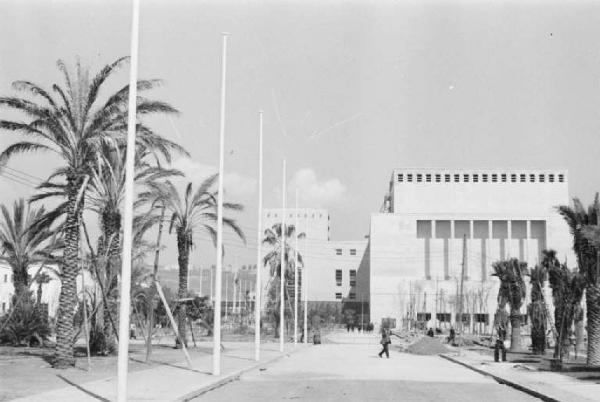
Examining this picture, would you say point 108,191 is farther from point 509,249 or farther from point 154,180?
point 509,249

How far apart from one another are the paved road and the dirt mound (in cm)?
1334

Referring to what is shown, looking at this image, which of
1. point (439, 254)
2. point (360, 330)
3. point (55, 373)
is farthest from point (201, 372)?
point (439, 254)

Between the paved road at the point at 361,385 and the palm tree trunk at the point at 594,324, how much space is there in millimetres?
4791

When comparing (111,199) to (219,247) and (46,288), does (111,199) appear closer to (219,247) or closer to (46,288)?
(219,247)

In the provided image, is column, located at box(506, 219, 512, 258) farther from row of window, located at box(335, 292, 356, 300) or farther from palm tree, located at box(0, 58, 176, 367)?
palm tree, located at box(0, 58, 176, 367)

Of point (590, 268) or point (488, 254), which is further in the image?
point (488, 254)

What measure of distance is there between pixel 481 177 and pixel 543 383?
351ft

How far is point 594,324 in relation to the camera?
29.4m

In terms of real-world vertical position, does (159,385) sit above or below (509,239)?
below

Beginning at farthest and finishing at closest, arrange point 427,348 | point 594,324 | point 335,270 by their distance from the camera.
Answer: point 335,270 < point 427,348 < point 594,324

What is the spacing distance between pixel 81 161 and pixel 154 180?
260 inches

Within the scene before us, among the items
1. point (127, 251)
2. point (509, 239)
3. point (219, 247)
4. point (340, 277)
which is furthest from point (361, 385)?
point (340, 277)

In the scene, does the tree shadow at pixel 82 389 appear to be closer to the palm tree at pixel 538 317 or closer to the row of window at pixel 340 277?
the palm tree at pixel 538 317

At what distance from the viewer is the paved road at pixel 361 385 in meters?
17.6
